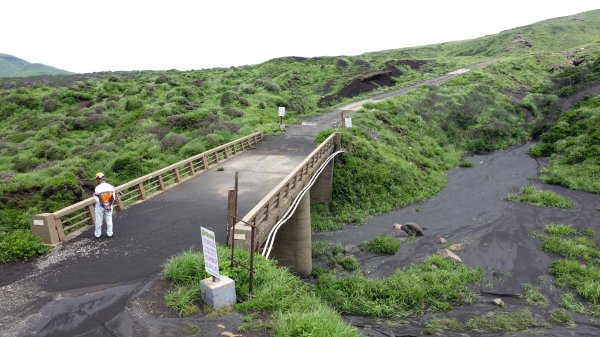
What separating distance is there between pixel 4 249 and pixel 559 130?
1669 inches

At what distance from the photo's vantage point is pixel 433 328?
1309cm

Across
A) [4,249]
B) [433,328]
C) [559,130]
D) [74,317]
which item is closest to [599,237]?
[433,328]

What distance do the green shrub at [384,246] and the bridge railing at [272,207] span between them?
16.2 ft

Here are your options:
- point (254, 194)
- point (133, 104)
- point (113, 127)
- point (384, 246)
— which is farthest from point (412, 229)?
point (133, 104)

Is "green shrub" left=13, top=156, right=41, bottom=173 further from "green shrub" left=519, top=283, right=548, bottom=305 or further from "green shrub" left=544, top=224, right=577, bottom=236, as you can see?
"green shrub" left=544, top=224, right=577, bottom=236

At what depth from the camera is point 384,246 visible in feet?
63.9

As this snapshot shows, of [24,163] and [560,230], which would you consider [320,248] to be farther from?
[24,163]

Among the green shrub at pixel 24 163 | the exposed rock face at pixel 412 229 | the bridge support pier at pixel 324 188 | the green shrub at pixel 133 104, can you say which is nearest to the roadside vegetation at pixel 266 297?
the exposed rock face at pixel 412 229

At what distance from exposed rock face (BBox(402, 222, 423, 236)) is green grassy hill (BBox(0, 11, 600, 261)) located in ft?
10.0

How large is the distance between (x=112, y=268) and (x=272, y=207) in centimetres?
526

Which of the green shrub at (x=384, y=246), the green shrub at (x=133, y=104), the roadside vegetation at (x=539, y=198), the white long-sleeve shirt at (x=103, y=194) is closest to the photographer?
the white long-sleeve shirt at (x=103, y=194)

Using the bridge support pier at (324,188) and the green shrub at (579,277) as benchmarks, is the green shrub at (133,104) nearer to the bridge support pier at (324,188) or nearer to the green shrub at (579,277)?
the bridge support pier at (324,188)


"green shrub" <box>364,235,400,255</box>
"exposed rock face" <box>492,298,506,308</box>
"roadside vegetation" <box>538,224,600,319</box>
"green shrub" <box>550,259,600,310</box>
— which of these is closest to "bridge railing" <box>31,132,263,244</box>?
"green shrub" <box>364,235,400,255</box>

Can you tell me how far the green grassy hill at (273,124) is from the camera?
82.8 feet
